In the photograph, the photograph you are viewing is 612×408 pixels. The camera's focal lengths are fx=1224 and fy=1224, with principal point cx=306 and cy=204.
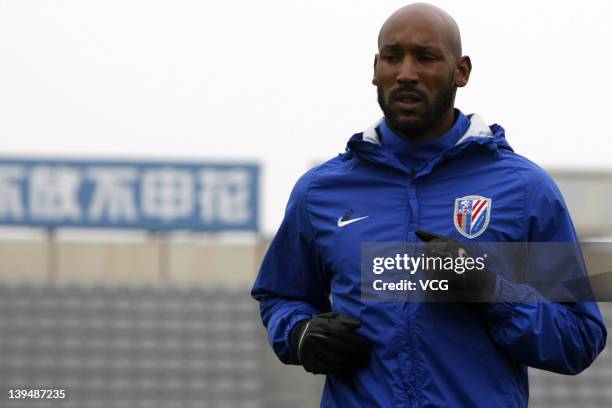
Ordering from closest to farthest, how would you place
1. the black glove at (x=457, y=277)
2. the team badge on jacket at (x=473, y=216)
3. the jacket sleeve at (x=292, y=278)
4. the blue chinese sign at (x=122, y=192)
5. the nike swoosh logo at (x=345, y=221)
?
the black glove at (x=457, y=277), the team badge on jacket at (x=473, y=216), the nike swoosh logo at (x=345, y=221), the jacket sleeve at (x=292, y=278), the blue chinese sign at (x=122, y=192)

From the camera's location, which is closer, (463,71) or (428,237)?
(428,237)

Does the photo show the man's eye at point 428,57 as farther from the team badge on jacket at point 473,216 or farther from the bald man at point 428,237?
the team badge on jacket at point 473,216

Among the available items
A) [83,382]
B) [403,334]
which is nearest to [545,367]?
[403,334]

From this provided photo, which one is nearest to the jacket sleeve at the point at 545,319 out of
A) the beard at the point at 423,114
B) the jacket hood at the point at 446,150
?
the jacket hood at the point at 446,150

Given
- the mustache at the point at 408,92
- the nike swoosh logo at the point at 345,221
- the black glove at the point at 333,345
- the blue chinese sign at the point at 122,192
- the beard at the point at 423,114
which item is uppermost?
the mustache at the point at 408,92

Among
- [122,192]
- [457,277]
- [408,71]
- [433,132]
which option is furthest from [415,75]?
[122,192]

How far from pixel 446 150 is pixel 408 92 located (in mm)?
129

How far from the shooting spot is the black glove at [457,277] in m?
2.11

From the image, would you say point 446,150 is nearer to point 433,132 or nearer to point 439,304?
point 433,132

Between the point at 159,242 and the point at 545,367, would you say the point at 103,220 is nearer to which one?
the point at 159,242

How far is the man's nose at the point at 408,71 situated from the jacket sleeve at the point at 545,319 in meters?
0.29

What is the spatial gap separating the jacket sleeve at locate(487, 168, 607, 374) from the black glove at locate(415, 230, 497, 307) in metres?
0.02

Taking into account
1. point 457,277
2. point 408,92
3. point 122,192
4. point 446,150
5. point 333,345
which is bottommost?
point 122,192

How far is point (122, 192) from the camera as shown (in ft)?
60.2
